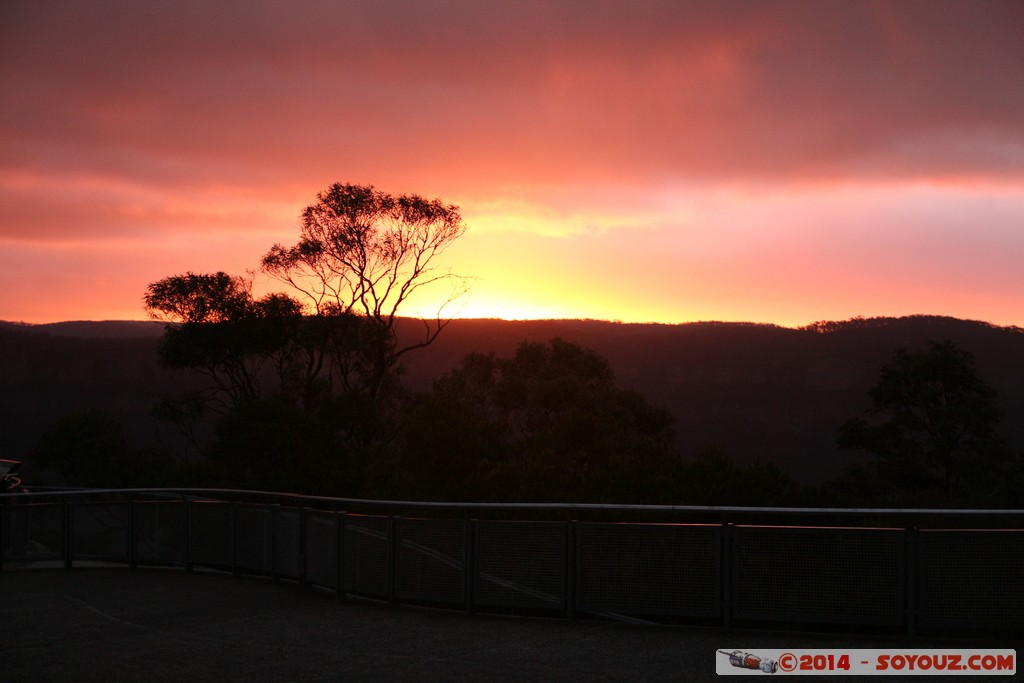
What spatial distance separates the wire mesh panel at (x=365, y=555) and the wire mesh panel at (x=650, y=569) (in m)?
2.64

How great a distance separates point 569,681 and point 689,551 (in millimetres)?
2443

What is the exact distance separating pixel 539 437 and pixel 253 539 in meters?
22.7

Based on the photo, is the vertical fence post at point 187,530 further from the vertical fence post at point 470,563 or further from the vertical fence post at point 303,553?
the vertical fence post at point 470,563

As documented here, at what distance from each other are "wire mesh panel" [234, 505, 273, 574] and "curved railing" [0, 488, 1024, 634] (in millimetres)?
138

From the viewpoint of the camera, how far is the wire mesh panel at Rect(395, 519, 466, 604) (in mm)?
10891

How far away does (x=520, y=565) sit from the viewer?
10477 mm

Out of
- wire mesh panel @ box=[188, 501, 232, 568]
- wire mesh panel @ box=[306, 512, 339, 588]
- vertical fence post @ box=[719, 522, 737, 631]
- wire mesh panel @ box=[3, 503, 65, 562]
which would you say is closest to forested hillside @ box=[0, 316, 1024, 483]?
wire mesh panel @ box=[3, 503, 65, 562]

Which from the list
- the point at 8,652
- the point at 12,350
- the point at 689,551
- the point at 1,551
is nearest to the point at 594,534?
the point at 689,551

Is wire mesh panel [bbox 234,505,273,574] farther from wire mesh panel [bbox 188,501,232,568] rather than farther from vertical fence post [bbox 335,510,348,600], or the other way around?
vertical fence post [bbox 335,510,348,600]

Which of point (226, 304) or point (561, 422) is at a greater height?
point (226, 304)

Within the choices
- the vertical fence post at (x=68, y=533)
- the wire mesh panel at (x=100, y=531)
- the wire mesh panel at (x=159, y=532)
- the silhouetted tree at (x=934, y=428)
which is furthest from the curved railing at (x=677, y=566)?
the silhouetted tree at (x=934, y=428)

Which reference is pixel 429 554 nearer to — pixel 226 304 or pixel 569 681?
pixel 569 681

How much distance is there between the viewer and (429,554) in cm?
1116

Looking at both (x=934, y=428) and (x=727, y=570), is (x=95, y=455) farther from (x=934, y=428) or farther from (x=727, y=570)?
(x=727, y=570)
